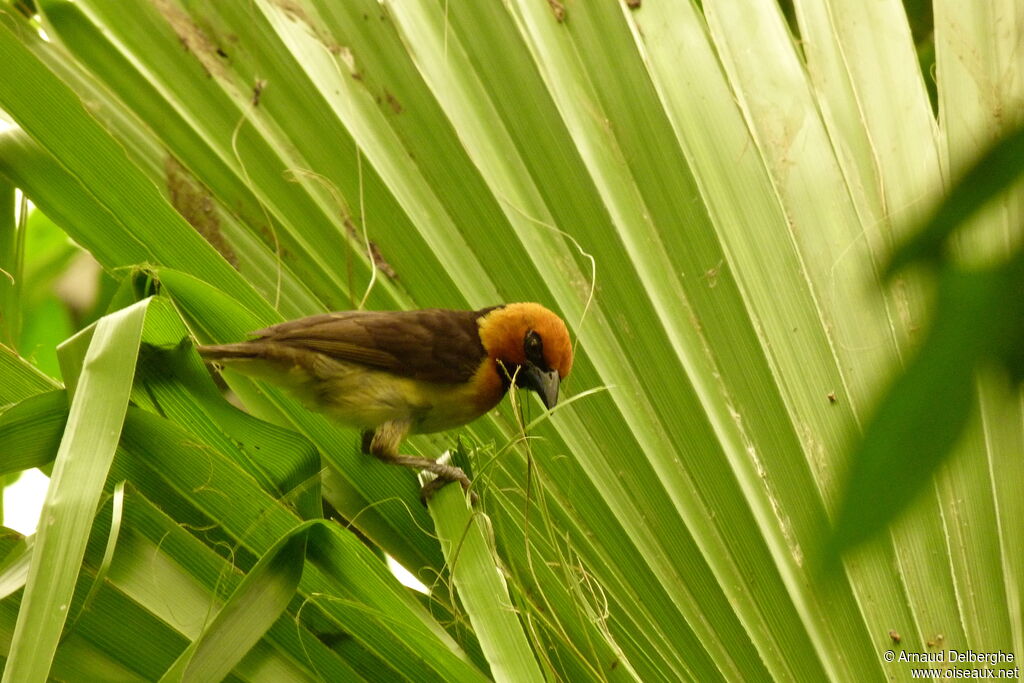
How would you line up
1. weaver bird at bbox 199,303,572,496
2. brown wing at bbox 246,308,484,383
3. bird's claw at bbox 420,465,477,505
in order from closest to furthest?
bird's claw at bbox 420,465,477,505
weaver bird at bbox 199,303,572,496
brown wing at bbox 246,308,484,383

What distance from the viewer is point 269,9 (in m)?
2.56

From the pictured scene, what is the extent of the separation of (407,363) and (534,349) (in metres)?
0.42

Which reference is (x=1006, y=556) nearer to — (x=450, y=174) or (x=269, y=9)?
(x=450, y=174)

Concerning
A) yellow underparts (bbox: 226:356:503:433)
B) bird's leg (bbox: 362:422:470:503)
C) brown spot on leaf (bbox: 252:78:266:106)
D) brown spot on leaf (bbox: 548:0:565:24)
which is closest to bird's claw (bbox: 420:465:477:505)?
bird's leg (bbox: 362:422:470:503)

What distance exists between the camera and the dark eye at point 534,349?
2971 millimetres

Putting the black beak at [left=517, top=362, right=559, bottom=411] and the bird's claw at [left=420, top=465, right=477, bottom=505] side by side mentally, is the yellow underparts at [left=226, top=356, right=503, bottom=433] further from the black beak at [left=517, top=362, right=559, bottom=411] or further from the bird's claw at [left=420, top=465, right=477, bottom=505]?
the bird's claw at [left=420, top=465, right=477, bottom=505]

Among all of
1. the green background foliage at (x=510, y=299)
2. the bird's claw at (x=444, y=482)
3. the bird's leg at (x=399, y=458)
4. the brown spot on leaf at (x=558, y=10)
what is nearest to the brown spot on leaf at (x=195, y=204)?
the green background foliage at (x=510, y=299)

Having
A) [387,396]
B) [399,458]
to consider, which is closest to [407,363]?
[387,396]

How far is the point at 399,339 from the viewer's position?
2.93m

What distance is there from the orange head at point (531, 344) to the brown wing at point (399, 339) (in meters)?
0.06

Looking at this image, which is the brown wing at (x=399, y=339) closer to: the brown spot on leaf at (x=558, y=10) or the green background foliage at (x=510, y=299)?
the green background foliage at (x=510, y=299)

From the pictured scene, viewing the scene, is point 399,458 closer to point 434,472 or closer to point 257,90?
point 434,472

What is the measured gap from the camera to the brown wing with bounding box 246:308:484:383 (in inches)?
102

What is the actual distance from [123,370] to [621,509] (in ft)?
3.94
